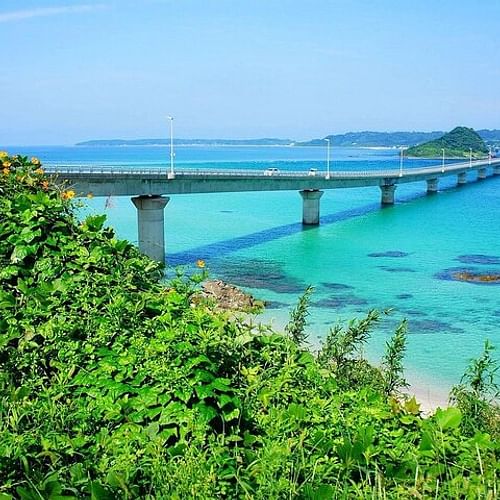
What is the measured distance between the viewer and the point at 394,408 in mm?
4535

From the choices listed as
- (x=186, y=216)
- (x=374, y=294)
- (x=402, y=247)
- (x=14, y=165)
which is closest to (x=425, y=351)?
(x=374, y=294)

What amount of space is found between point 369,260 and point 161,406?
30.1m

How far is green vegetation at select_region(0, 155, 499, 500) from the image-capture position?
10.4 ft

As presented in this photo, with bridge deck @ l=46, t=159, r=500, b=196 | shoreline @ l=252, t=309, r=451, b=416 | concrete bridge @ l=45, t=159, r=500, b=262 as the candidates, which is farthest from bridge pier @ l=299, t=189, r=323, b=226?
shoreline @ l=252, t=309, r=451, b=416

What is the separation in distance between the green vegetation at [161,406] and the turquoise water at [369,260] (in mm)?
4648

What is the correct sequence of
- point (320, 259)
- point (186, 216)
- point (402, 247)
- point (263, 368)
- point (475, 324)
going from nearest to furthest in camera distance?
point (263, 368)
point (475, 324)
point (320, 259)
point (402, 247)
point (186, 216)

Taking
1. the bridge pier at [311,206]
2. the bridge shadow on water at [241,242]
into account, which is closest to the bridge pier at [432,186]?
the bridge shadow on water at [241,242]

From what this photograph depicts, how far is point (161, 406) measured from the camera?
148 inches

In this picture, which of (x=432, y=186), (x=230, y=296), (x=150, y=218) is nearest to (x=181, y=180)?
(x=150, y=218)

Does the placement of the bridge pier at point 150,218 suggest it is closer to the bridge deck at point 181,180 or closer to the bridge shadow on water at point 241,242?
the bridge deck at point 181,180

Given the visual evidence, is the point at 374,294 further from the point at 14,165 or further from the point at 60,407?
the point at 60,407

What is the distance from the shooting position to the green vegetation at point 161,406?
317 cm

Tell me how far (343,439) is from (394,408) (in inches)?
37.2

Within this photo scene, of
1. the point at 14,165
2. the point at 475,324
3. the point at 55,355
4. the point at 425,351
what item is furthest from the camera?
the point at 475,324
